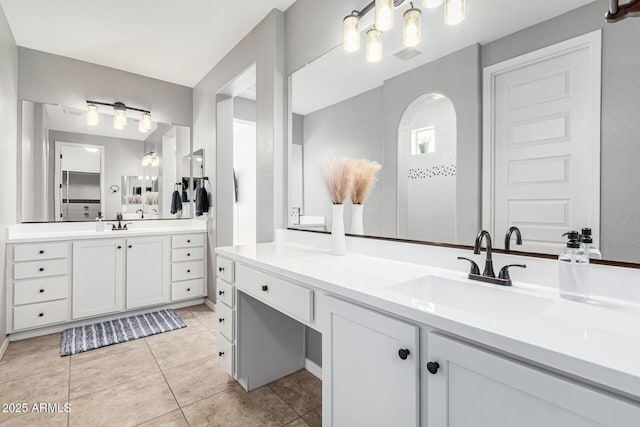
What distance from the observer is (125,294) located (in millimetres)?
2936

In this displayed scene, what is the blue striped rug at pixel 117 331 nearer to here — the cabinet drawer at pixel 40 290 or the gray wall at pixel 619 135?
the cabinet drawer at pixel 40 290

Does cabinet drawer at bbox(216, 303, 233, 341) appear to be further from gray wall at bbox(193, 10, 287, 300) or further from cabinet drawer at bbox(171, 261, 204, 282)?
cabinet drawer at bbox(171, 261, 204, 282)

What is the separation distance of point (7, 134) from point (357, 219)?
2824 mm

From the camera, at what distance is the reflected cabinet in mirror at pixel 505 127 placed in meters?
0.91

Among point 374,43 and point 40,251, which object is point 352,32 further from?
point 40,251

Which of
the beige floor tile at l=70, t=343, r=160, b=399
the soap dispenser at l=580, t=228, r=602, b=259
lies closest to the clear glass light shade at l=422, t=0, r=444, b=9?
the soap dispenser at l=580, t=228, r=602, b=259

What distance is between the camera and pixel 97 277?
2.79 metres

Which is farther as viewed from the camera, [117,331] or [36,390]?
[117,331]

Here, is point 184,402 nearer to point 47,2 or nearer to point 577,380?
point 577,380

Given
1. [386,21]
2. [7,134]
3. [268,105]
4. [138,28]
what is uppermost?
[138,28]

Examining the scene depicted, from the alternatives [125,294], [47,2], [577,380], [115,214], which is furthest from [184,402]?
[47,2]

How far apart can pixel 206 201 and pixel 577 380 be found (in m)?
3.28

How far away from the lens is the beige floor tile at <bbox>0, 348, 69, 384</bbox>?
6.61ft

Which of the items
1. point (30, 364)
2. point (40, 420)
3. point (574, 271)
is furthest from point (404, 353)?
point (30, 364)
